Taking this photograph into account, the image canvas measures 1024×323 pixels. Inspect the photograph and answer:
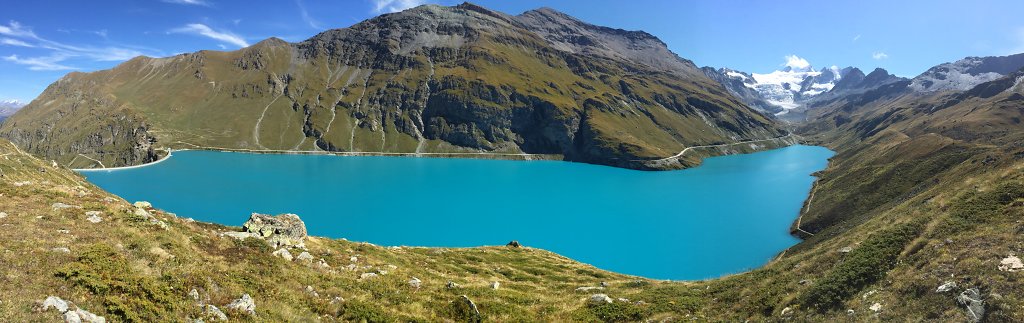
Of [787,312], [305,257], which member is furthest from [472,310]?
[787,312]

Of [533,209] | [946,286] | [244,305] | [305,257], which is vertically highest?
[946,286]

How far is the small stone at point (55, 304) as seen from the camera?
468 inches

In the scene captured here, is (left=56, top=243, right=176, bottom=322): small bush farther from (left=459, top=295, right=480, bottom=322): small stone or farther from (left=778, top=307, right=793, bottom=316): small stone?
(left=778, top=307, right=793, bottom=316): small stone

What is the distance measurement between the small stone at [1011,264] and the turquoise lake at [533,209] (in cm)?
5205

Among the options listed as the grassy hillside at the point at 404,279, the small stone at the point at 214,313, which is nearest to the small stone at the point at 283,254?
the grassy hillside at the point at 404,279

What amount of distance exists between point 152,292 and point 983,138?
248673mm

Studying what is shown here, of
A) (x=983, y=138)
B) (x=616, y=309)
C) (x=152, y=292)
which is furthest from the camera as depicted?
(x=983, y=138)

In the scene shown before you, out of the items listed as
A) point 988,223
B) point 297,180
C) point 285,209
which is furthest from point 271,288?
point 297,180

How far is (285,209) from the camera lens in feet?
375

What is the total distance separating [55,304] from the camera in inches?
473

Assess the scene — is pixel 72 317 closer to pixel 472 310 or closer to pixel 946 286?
pixel 472 310

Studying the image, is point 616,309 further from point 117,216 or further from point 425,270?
point 117,216

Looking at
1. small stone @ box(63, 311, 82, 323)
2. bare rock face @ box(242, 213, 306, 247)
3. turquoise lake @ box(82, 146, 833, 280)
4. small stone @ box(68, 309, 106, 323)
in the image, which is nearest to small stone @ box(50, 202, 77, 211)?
bare rock face @ box(242, 213, 306, 247)

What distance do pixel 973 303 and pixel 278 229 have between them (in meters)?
37.8
